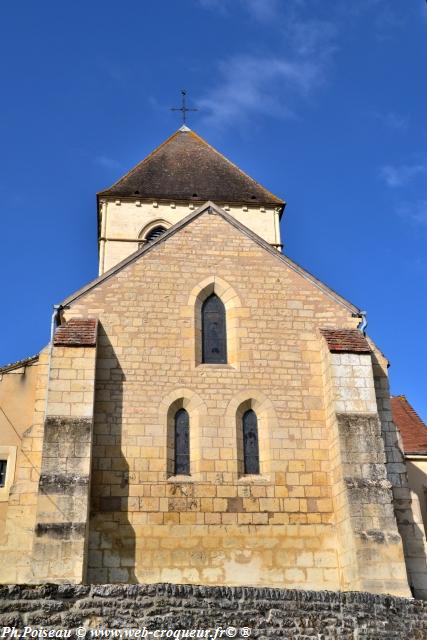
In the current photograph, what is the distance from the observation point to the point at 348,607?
8273 mm

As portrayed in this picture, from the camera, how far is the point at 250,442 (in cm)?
1227

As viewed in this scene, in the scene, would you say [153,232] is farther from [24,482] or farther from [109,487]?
[109,487]

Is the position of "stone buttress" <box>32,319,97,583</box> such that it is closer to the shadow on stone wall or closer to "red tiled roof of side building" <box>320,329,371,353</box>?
the shadow on stone wall

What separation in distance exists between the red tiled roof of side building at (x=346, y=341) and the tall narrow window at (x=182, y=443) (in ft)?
9.43

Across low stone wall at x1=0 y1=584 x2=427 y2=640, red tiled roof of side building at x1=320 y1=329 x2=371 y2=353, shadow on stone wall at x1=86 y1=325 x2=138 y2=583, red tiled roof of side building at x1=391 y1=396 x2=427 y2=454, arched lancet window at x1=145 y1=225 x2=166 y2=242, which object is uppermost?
arched lancet window at x1=145 y1=225 x2=166 y2=242

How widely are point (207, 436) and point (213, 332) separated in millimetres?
2123

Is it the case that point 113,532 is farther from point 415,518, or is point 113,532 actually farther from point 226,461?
point 415,518

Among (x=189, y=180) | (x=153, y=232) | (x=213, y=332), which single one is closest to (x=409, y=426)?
(x=213, y=332)

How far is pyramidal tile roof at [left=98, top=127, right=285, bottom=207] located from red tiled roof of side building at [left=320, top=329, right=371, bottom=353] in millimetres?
12552

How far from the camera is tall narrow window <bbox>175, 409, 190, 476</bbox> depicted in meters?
12.0

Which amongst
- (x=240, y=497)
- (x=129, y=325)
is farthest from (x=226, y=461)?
(x=129, y=325)

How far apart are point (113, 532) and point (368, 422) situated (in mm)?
4538

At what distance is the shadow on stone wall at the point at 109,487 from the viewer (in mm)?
10961

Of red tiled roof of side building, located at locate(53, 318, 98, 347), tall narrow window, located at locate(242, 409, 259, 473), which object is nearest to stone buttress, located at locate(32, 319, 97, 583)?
red tiled roof of side building, located at locate(53, 318, 98, 347)
